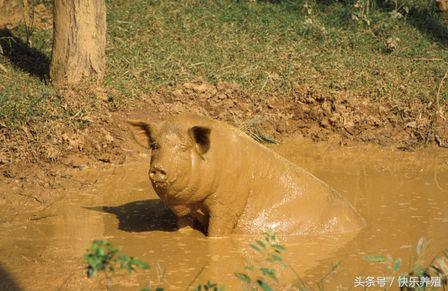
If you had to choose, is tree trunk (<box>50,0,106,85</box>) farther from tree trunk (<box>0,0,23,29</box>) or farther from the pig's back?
the pig's back

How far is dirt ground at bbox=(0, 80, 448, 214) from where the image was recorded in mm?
8062

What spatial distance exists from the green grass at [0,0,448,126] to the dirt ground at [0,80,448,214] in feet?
0.50

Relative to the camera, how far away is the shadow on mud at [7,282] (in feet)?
17.7

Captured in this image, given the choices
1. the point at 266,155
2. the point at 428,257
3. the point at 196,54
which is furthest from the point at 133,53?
the point at 428,257

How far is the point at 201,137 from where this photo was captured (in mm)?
5785

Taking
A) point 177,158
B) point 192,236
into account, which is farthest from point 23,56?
point 177,158

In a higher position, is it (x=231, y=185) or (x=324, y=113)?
(x=324, y=113)

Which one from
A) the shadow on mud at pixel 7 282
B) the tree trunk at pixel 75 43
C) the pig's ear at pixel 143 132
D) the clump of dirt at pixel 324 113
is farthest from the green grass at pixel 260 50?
the shadow on mud at pixel 7 282

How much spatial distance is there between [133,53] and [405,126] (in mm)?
3542

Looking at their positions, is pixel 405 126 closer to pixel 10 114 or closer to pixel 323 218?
pixel 323 218

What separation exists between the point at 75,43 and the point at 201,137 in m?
3.75

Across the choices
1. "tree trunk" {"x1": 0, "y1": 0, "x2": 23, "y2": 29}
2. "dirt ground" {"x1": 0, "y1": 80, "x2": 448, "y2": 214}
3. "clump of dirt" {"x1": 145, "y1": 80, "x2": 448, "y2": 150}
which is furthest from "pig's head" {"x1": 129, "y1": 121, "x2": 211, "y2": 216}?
"tree trunk" {"x1": 0, "y1": 0, "x2": 23, "y2": 29}

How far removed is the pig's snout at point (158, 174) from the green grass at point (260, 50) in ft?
9.50

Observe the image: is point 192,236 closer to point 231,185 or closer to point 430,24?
point 231,185
